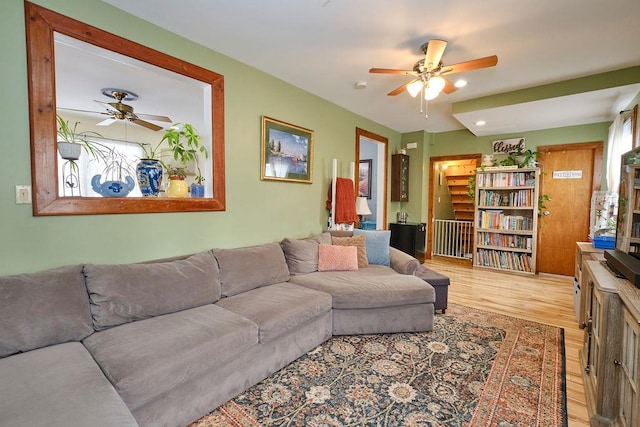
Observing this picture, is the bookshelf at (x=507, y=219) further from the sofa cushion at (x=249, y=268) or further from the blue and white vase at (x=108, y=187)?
the blue and white vase at (x=108, y=187)

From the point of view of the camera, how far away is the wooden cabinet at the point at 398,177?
5535 mm

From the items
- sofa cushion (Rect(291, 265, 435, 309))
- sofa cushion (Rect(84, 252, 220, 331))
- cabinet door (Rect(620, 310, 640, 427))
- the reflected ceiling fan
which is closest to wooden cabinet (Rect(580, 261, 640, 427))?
cabinet door (Rect(620, 310, 640, 427))

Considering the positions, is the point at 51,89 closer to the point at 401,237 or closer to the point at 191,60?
the point at 191,60

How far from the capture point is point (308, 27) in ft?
7.65

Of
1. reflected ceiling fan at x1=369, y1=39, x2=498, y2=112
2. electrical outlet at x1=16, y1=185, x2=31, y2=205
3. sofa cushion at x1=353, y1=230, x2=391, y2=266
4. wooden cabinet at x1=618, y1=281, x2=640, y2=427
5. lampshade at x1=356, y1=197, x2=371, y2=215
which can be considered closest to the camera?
wooden cabinet at x1=618, y1=281, x2=640, y2=427

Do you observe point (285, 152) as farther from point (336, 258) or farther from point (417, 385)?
point (417, 385)

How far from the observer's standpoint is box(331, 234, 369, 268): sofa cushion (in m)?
3.41

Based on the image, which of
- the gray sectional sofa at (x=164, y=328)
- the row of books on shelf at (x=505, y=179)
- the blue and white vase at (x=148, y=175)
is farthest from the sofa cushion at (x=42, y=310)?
the row of books on shelf at (x=505, y=179)

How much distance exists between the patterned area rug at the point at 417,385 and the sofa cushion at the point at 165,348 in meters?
0.37

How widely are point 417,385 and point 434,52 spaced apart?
97.1 inches

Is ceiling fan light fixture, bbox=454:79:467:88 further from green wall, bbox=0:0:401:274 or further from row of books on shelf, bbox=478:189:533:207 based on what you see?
row of books on shelf, bbox=478:189:533:207

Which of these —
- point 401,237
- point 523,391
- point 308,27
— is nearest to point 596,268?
point 523,391

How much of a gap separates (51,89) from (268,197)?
6.27 ft

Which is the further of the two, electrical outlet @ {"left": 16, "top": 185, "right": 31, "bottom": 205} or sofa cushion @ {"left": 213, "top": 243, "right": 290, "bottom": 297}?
sofa cushion @ {"left": 213, "top": 243, "right": 290, "bottom": 297}
